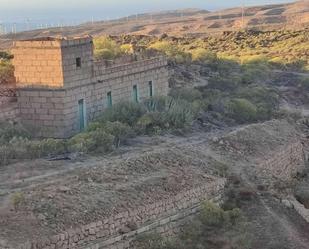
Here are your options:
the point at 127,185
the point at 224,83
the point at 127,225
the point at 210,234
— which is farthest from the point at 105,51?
the point at 127,225

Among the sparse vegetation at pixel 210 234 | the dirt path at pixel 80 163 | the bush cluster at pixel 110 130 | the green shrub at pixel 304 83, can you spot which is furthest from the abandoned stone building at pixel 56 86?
the green shrub at pixel 304 83

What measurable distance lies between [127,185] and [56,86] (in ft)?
20.8

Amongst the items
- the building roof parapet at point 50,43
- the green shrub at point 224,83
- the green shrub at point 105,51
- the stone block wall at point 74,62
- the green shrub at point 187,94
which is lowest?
the green shrub at point 224,83

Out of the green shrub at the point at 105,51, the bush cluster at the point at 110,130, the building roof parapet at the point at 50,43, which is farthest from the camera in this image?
the green shrub at the point at 105,51

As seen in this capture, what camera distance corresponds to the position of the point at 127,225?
43.2 feet

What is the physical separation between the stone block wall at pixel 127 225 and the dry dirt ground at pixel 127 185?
183mm

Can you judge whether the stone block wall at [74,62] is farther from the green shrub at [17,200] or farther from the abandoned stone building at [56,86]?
the green shrub at [17,200]

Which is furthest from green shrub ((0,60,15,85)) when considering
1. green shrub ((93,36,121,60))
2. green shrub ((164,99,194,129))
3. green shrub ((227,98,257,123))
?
green shrub ((227,98,257,123))

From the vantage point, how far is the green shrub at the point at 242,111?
2430cm

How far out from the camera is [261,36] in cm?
5981

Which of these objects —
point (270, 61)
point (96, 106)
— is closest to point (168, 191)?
point (96, 106)

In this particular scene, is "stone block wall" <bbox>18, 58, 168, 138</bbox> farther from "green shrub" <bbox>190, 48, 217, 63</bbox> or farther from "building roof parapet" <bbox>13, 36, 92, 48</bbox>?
"green shrub" <bbox>190, 48, 217, 63</bbox>

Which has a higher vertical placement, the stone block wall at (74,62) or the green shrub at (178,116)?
the stone block wall at (74,62)

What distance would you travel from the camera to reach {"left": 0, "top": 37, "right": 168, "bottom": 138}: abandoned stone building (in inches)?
776
